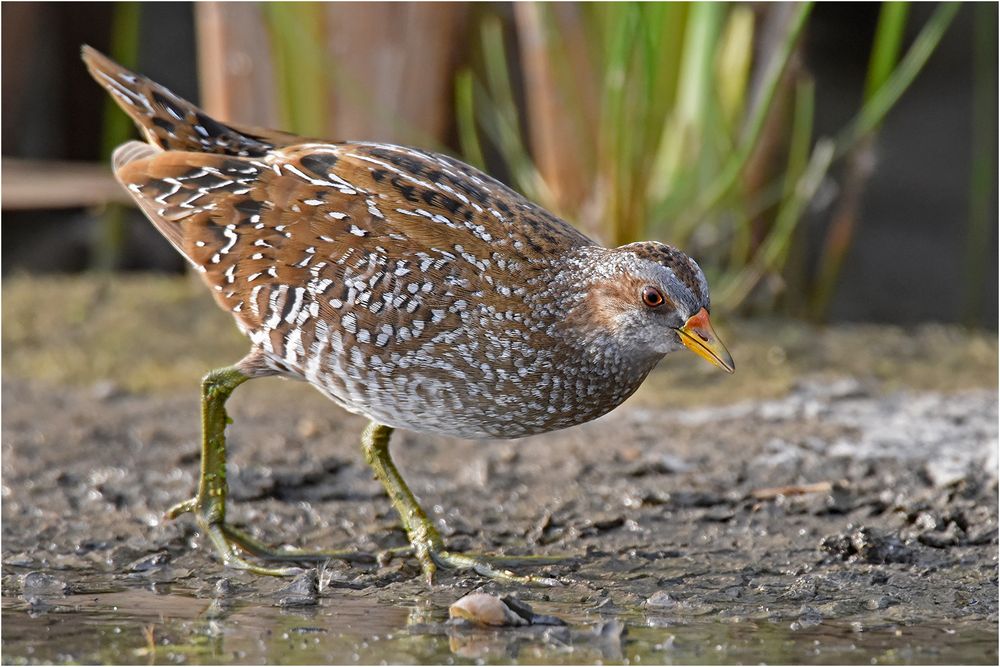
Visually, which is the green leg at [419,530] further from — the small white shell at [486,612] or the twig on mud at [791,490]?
the twig on mud at [791,490]

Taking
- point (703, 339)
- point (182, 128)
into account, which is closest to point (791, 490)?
point (703, 339)

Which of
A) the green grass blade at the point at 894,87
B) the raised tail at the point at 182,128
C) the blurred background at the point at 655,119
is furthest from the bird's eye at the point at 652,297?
the green grass blade at the point at 894,87

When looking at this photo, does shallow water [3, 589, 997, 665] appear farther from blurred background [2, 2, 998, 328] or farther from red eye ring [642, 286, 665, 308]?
blurred background [2, 2, 998, 328]

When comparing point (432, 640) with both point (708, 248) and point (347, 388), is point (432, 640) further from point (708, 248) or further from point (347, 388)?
point (708, 248)

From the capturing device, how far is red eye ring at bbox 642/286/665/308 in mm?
3725

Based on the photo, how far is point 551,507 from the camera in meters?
4.74

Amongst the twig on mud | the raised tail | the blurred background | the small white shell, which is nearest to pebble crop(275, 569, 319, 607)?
the small white shell

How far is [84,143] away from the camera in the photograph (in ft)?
31.9

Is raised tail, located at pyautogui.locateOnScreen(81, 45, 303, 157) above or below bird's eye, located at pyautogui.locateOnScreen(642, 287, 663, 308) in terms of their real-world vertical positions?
above

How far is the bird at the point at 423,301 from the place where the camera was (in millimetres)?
3855

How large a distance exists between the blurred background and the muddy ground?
2.36ft

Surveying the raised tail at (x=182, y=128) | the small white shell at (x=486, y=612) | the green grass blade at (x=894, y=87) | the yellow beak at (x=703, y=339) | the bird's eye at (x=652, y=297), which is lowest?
the small white shell at (x=486, y=612)

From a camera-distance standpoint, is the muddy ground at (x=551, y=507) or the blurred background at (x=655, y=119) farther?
the blurred background at (x=655, y=119)

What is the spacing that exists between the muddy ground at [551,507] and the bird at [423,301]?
0.33m
